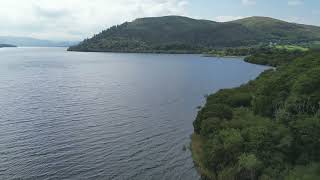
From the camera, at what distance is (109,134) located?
76.8 m

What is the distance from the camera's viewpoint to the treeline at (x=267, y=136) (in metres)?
49.3

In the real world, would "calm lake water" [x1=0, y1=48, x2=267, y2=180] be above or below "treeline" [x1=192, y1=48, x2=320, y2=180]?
below

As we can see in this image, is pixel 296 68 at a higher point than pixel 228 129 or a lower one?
higher

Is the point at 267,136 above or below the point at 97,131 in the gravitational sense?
above

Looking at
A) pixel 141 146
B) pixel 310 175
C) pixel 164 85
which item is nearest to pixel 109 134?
pixel 141 146

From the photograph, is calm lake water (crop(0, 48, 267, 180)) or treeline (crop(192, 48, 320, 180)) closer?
treeline (crop(192, 48, 320, 180))

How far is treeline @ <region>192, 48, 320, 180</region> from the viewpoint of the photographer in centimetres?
4928

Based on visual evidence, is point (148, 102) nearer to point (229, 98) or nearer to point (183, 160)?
point (229, 98)

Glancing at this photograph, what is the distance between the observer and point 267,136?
5475cm

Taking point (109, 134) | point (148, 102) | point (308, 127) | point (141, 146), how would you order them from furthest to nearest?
point (148, 102)
point (109, 134)
point (141, 146)
point (308, 127)

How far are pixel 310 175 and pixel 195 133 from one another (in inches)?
1315

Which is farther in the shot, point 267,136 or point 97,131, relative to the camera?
point 97,131

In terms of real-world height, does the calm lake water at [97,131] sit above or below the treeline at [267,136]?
below

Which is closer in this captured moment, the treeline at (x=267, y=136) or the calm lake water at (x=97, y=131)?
the treeline at (x=267, y=136)
